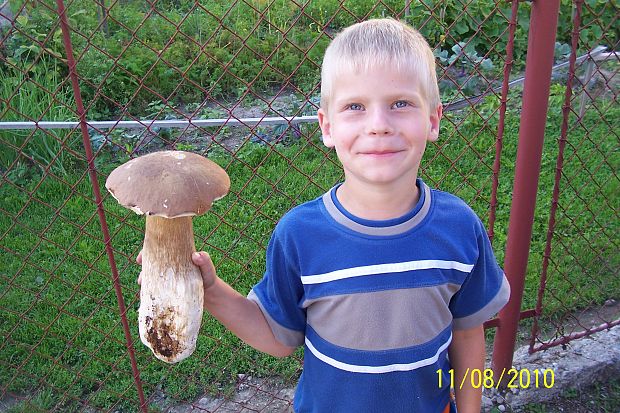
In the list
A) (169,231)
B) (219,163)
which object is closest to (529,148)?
(169,231)

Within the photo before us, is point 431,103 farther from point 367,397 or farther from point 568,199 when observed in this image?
point 568,199

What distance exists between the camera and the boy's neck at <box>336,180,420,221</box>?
1.53 metres

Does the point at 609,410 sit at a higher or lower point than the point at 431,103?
lower

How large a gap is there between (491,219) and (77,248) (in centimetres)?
252

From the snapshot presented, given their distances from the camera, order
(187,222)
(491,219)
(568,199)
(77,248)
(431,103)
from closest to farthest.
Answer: (187,222) < (431,103) < (491,219) < (77,248) < (568,199)

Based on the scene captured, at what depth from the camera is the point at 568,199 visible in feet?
13.7

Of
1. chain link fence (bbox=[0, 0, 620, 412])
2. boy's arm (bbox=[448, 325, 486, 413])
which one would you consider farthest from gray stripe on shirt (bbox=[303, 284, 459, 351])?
chain link fence (bbox=[0, 0, 620, 412])

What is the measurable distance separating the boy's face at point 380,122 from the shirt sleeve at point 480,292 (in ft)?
1.13

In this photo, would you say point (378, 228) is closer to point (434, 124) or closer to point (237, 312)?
point (434, 124)

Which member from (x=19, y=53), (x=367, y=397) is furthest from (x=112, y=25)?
(x=367, y=397)

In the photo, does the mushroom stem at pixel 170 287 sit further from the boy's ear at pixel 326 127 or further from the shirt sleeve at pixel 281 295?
the boy's ear at pixel 326 127

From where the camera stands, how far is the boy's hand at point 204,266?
141 cm

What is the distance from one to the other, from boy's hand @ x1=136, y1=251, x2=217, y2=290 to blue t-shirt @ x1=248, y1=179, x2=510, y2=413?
0.58ft
